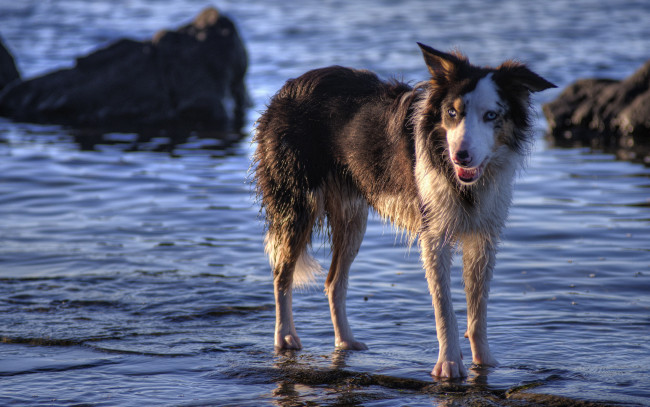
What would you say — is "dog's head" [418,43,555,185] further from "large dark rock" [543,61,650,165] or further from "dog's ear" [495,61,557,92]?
"large dark rock" [543,61,650,165]

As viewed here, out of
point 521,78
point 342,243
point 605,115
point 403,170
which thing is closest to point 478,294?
point 403,170

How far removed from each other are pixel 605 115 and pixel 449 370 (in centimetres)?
833

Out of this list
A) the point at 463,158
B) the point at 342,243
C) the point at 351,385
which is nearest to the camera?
the point at 463,158

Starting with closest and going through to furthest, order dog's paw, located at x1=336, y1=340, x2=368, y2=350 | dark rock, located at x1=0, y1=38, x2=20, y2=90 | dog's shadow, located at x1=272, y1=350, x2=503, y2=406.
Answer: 1. dog's shadow, located at x1=272, y1=350, x2=503, y2=406
2. dog's paw, located at x1=336, y1=340, x2=368, y2=350
3. dark rock, located at x1=0, y1=38, x2=20, y2=90

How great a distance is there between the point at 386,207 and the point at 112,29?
22613 mm

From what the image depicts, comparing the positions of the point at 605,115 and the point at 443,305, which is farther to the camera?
the point at 605,115

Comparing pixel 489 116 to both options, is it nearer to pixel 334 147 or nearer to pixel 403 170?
pixel 403 170

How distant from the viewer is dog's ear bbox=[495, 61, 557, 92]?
447 centimetres

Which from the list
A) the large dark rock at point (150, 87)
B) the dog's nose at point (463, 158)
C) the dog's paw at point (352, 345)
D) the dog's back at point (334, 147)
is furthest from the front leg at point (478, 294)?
the large dark rock at point (150, 87)

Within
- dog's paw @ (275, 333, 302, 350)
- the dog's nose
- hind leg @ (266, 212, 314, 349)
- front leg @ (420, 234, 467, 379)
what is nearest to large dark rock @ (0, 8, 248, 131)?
hind leg @ (266, 212, 314, 349)

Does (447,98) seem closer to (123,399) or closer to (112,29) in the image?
(123,399)

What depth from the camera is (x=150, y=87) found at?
14203 mm

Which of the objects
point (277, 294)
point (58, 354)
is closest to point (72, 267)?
point (58, 354)

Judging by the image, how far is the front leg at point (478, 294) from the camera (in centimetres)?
512
